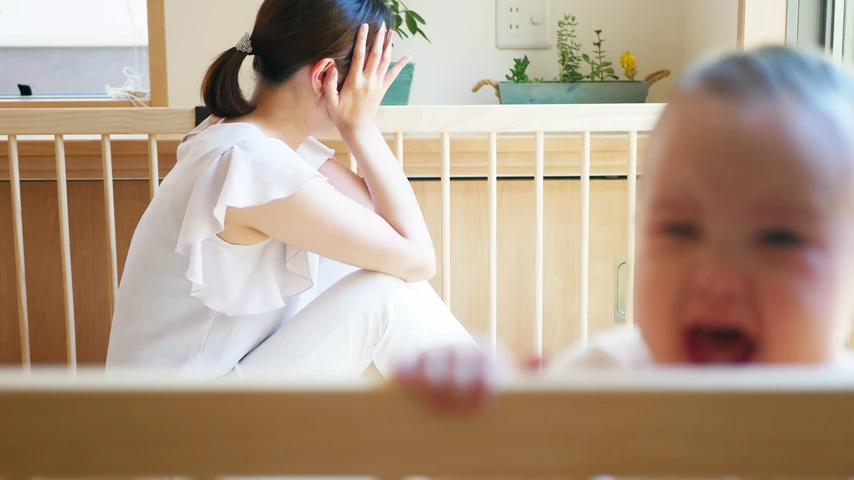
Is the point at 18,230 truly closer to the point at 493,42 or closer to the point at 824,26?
the point at 493,42

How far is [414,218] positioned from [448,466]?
2.69ft

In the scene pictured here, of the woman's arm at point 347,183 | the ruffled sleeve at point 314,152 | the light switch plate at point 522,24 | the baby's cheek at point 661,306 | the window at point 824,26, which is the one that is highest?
the light switch plate at point 522,24

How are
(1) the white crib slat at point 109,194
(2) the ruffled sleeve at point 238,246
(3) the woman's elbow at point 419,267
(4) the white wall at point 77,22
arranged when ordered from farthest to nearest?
(4) the white wall at point 77,22
(1) the white crib slat at point 109,194
(3) the woman's elbow at point 419,267
(2) the ruffled sleeve at point 238,246

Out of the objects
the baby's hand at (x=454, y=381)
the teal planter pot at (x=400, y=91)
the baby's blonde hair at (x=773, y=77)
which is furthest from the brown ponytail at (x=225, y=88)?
the baby's hand at (x=454, y=381)

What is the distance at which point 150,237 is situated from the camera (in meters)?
1.05

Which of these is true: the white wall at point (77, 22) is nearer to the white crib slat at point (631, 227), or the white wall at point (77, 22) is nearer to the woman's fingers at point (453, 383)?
the white crib slat at point (631, 227)

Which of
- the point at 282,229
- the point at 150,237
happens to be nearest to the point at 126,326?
the point at 150,237

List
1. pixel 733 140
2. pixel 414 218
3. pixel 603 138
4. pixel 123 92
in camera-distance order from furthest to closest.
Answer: pixel 123 92 → pixel 603 138 → pixel 414 218 → pixel 733 140

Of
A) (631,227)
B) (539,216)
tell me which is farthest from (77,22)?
(631,227)

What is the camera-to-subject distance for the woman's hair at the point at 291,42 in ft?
3.46

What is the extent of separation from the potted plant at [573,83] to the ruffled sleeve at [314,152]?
458 millimetres

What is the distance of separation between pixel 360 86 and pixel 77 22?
1018 millimetres

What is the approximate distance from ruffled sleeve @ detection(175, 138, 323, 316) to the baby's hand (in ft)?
2.13

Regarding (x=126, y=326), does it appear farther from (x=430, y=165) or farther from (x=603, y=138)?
(x=603, y=138)
